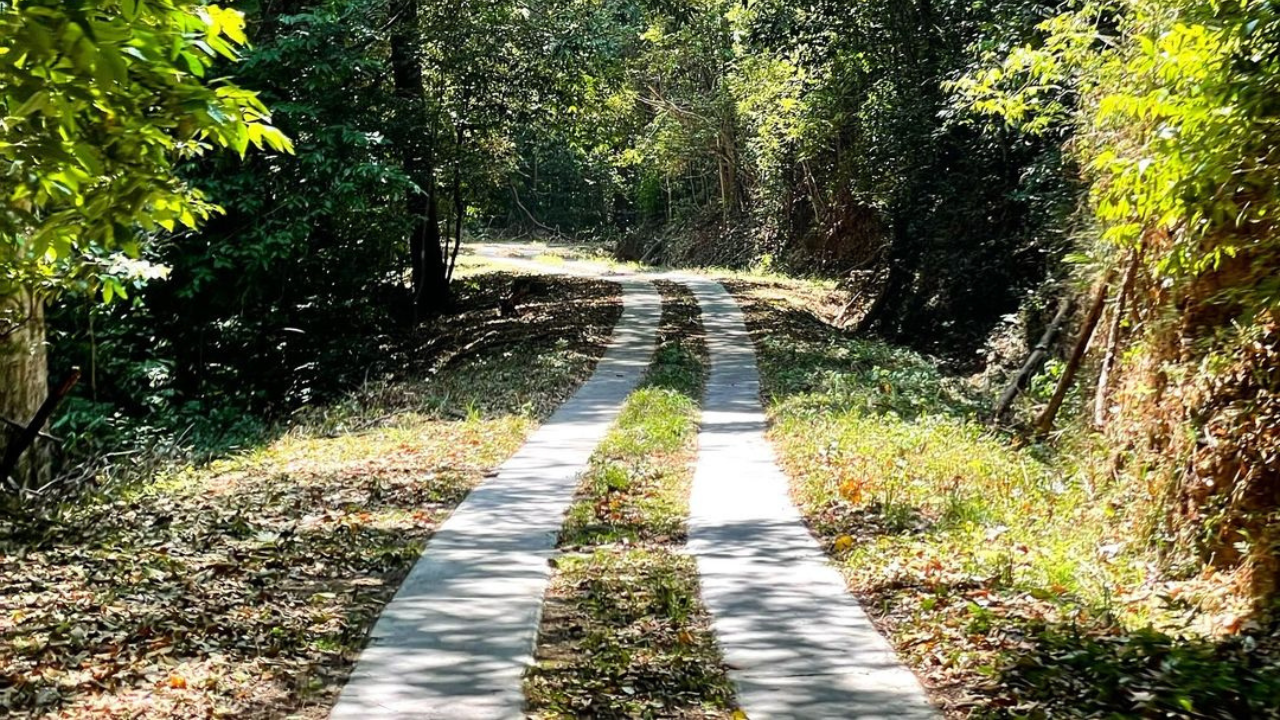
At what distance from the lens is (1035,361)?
1285 cm

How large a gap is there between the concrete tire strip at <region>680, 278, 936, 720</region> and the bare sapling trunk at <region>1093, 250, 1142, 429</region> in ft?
7.85

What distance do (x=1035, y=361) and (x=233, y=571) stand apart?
946cm

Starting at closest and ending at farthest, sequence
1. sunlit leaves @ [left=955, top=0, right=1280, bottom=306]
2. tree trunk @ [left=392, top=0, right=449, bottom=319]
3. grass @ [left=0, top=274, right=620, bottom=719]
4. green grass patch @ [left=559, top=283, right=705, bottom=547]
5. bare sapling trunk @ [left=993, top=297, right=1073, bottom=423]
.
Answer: grass @ [left=0, top=274, right=620, bottom=719] < sunlit leaves @ [left=955, top=0, right=1280, bottom=306] < green grass patch @ [left=559, top=283, right=705, bottom=547] < bare sapling trunk @ [left=993, top=297, right=1073, bottom=423] < tree trunk @ [left=392, top=0, right=449, bottom=319]

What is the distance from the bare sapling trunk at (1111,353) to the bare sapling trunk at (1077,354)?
21.2 inches

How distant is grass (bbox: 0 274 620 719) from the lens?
4.64m

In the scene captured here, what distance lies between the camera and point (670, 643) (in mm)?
5531

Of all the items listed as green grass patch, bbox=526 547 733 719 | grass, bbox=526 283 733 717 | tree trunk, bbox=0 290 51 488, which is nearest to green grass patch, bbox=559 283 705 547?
grass, bbox=526 283 733 717

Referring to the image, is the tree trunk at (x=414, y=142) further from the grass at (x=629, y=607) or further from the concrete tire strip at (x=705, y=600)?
the concrete tire strip at (x=705, y=600)

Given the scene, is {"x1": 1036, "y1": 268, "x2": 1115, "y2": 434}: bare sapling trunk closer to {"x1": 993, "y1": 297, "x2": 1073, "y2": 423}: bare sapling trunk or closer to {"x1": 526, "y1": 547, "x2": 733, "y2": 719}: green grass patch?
{"x1": 993, "y1": 297, "x2": 1073, "y2": 423}: bare sapling trunk

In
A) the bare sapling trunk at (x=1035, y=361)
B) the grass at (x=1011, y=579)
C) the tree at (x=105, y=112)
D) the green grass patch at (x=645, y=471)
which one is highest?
the tree at (x=105, y=112)

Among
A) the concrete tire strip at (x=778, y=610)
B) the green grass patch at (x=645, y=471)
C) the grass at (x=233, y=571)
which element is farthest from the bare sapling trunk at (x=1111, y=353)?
the grass at (x=233, y=571)

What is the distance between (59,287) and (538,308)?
57.4ft

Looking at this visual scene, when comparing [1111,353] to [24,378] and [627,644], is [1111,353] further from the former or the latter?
[24,378]

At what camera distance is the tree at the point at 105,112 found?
3305 mm
